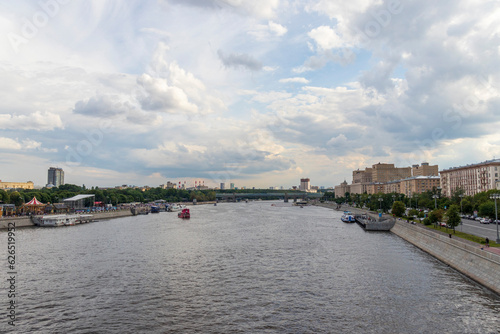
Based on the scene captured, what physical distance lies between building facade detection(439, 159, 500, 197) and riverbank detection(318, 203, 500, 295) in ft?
260

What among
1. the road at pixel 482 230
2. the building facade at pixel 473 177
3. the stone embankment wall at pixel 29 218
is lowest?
the stone embankment wall at pixel 29 218

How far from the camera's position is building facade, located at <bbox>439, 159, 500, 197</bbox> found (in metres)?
118

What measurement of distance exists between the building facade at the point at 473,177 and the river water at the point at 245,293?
91569mm

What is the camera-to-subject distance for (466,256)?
33250 mm

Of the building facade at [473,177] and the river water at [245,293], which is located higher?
the building facade at [473,177]

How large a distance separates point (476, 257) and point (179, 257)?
3263cm

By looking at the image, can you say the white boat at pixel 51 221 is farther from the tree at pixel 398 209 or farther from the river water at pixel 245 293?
the tree at pixel 398 209

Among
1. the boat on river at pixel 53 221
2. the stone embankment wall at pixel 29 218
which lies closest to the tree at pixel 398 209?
the boat on river at pixel 53 221

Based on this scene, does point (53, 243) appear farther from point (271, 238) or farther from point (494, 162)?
point (494, 162)

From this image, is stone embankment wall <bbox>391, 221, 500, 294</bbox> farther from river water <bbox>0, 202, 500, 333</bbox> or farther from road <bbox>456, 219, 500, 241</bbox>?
road <bbox>456, 219, 500, 241</bbox>

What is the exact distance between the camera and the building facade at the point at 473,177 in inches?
4633

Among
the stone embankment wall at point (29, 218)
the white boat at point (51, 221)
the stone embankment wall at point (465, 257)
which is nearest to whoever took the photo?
the stone embankment wall at point (465, 257)

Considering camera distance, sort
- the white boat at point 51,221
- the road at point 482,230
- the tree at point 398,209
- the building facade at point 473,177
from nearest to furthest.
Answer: the road at point 482,230, the tree at point 398,209, the white boat at point 51,221, the building facade at point 473,177

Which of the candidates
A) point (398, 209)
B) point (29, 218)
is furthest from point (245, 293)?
point (29, 218)
